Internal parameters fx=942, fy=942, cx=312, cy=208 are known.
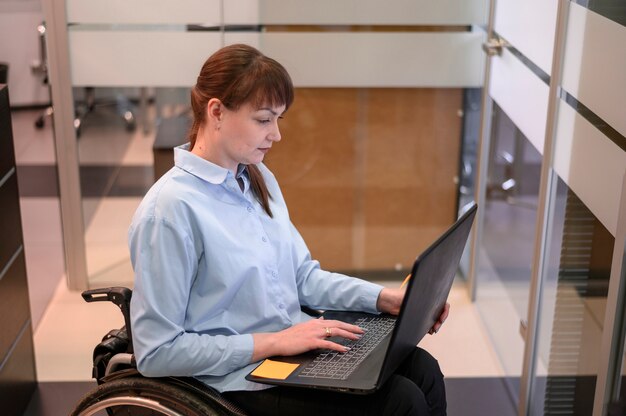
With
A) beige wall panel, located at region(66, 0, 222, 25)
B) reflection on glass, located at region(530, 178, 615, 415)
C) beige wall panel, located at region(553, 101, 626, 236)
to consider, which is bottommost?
reflection on glass, located at region(530, 178, 615, 415)

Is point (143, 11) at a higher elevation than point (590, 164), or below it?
higher

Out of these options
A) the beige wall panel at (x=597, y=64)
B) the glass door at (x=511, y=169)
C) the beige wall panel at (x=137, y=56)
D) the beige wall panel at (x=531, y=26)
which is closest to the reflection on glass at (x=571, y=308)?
the glass door at (x=511, y=169)

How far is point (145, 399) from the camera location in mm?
2088

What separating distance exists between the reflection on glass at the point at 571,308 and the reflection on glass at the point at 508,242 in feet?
1.14

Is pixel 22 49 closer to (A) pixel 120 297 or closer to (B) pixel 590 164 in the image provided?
(A) pixel 120 297

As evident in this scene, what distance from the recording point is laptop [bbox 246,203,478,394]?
6.47 feet

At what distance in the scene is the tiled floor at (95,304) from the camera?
3516 mm

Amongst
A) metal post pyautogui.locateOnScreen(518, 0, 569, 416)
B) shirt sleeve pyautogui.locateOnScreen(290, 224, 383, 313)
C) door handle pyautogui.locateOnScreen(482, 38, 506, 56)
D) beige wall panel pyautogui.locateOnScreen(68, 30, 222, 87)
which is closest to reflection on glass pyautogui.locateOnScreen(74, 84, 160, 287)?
beige wall panel pyautogui.locateOnScreen(68, 30, 222, 87)

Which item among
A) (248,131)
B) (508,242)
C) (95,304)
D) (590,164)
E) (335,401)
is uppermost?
(248,131)

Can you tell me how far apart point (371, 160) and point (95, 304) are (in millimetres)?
1316

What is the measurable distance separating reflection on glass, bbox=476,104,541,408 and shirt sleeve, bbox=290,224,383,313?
107 cm

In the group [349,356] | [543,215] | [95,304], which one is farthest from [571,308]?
[95,304]

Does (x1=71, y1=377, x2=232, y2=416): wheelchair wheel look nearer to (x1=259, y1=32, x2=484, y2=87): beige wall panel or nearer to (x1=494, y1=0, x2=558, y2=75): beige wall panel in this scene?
(x1=494, y1=0, x2=558, y2=75): beige wall panel

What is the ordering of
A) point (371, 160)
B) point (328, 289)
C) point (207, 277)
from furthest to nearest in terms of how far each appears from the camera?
point (371, 160) < point (328, 289) < point (207, 277)
